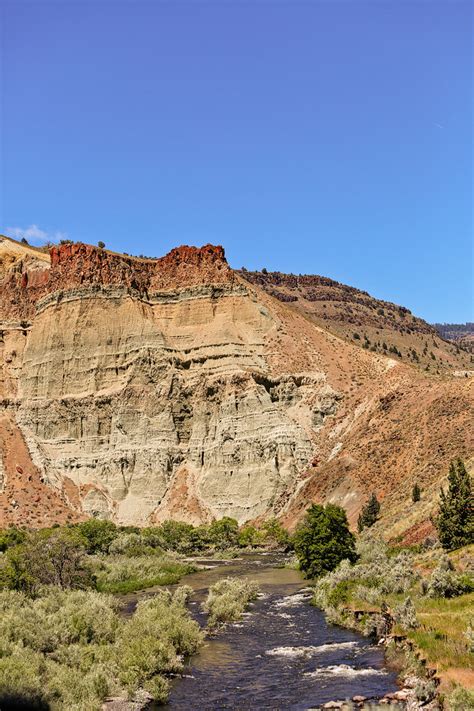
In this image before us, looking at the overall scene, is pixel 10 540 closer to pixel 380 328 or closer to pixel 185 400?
pixel 185 400

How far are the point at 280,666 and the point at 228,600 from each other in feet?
36.8

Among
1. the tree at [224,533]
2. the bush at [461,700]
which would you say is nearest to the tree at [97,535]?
the tree at [224,533]

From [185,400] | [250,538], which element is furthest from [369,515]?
[185,400]

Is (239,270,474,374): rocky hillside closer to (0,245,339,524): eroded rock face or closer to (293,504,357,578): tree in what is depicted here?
(0,245,339,524): eroded rock face

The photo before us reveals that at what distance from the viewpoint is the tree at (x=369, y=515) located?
5769cm

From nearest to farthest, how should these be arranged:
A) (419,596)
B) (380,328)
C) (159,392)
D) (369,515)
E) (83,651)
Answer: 1. (83,651)
2. (419,596)
3. (369,515)
4. (159,392)
5. (380,328)

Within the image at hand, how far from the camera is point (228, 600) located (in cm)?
3372

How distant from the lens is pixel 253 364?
91.6m

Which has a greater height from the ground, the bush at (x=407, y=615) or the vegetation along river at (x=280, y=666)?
the bush at (x=407, y=615)

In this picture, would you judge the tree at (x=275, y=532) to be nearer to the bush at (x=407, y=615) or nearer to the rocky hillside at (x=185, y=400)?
the rocky hillside at (x=185, y=400)

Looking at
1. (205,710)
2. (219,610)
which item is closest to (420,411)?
(219,610)

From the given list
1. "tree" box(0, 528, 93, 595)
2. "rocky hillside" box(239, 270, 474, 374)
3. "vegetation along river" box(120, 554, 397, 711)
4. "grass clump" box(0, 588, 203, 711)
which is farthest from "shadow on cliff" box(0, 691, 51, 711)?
"rocky hillside" box(239, 270, 474, 374)

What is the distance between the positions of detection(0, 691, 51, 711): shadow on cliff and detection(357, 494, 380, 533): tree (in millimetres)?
43484

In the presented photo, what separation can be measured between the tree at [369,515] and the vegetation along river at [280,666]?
24036 mm
